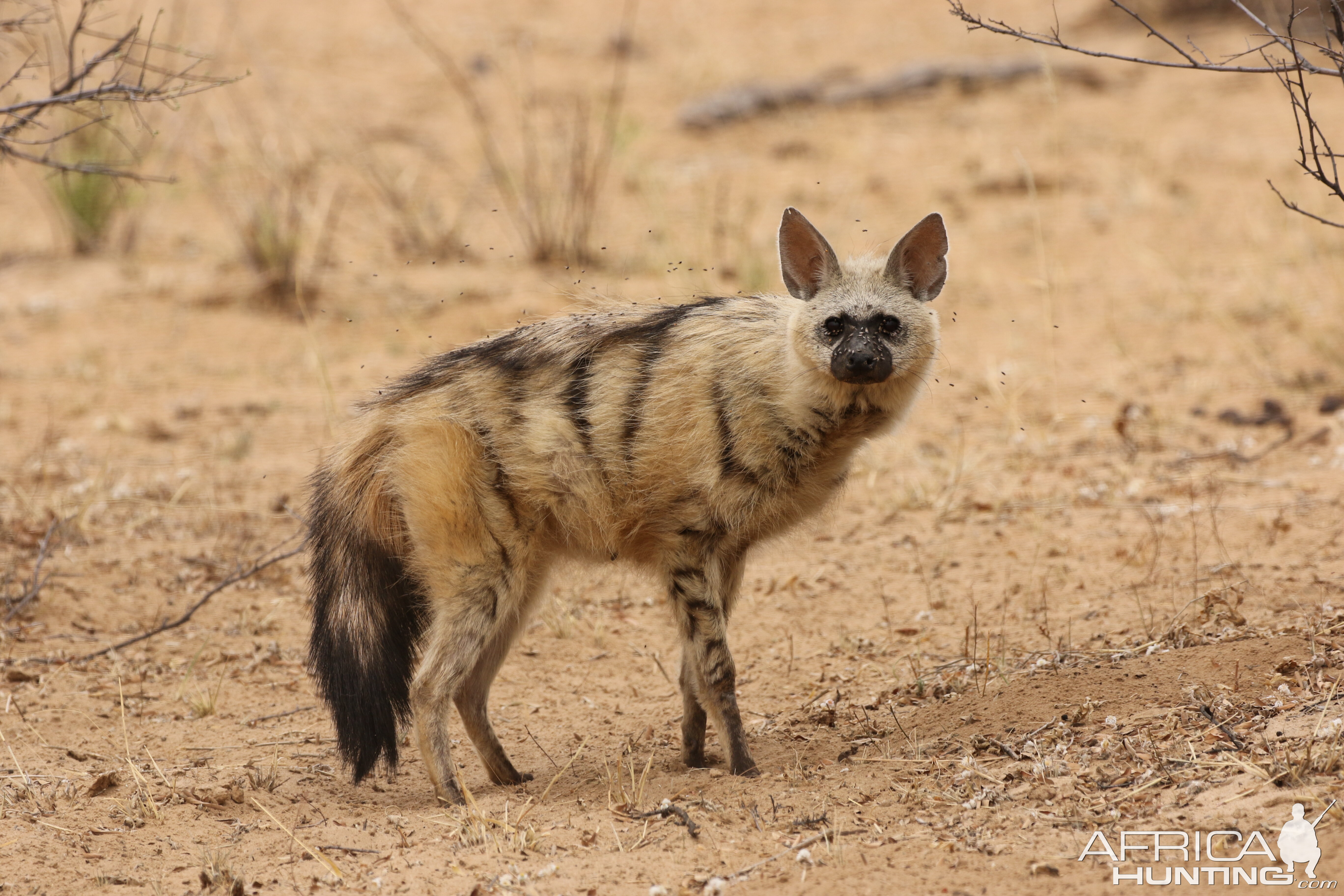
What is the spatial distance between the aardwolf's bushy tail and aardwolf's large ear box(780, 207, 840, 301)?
1481 millimetres

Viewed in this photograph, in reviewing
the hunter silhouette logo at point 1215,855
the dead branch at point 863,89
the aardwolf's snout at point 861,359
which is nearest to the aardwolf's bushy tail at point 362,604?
the aardwolf's snout at point 861,359

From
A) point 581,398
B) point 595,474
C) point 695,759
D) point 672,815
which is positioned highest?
point 581,398

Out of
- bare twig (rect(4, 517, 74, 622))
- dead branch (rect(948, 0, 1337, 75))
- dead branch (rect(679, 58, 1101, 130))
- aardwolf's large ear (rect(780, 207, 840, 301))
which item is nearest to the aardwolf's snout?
aardwolf's large ear (rect(780, 207, 840, 301))

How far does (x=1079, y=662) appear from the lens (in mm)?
4285

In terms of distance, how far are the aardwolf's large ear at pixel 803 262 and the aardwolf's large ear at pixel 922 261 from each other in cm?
19

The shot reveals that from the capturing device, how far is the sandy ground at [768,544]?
336 cm

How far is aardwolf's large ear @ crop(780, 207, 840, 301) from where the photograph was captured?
4.11 m

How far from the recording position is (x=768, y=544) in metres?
4.44

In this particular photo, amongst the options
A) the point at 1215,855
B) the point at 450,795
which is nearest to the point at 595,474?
the point at 450,795

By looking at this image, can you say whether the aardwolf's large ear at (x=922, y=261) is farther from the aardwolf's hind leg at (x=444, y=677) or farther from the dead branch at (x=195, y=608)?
the dead branch at (x=195, y=608)

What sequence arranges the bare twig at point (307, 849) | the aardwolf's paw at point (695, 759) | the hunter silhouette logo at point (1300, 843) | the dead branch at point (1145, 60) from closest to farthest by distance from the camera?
the hunter silhouette logo at point (1300, 843) < the bare twig at point (307, 849) < the dead branch at point (1145, 60) < the aardwolf's paw at point (695, 759)

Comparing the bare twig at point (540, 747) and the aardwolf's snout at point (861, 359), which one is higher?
the aardwolf's snout at point (861, 359)

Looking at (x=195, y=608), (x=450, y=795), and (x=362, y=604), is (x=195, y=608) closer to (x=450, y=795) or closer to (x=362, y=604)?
(x=362, y=604)

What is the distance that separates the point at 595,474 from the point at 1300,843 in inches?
87.1
